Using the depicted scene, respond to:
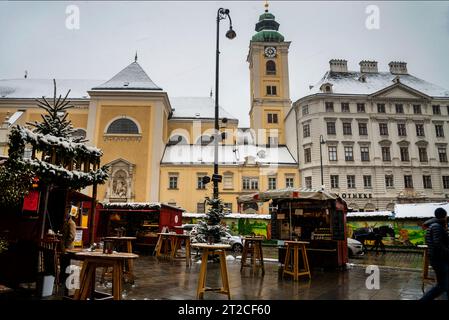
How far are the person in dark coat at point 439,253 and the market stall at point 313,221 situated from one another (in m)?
4.64

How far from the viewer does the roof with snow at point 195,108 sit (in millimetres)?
48719

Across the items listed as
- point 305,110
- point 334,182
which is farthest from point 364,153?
point 305,110

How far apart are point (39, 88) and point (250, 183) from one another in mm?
34680

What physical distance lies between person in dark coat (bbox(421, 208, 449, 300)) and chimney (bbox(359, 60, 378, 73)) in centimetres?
4756

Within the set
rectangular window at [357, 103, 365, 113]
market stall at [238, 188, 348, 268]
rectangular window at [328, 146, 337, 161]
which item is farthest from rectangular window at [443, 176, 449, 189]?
market stall at [238, 188, 348, 268]

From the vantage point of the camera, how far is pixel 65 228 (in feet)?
28.1

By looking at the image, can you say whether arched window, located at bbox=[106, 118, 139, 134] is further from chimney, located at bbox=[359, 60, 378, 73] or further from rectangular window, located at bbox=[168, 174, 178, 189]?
chimney, located at bbox=[359, 60, 378, 73]

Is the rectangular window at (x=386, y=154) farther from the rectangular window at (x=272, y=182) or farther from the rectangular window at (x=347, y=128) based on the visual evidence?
the rectangular window at (x=272, y=182)

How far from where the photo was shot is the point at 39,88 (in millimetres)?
48062

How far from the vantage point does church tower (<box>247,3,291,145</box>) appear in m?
48.1

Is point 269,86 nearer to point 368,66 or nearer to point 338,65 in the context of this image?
point 338,65

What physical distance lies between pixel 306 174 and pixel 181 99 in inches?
1023
